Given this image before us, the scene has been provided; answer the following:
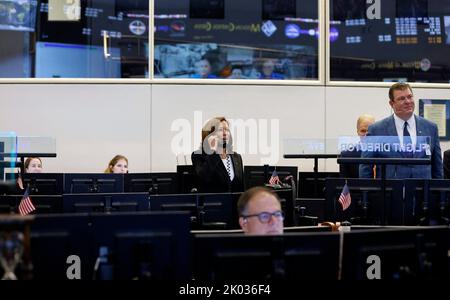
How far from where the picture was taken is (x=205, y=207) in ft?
20.8

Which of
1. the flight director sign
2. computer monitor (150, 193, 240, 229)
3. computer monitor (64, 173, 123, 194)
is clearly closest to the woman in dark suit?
computer monitor (64, 173, 123, 194)

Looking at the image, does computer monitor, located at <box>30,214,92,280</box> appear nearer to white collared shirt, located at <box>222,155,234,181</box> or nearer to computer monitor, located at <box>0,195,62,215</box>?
computer monitor, located at <box>0,195,62,215</box>

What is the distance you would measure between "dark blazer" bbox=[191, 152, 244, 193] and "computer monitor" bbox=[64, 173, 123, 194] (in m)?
0.89

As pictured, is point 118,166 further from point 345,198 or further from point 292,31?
point 292,31

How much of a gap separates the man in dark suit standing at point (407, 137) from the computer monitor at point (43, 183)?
2937 mm

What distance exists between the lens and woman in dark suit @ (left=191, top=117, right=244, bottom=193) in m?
8.22

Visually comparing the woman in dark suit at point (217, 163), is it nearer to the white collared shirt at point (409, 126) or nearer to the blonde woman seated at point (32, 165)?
the white collared shirt at point (409, 126)

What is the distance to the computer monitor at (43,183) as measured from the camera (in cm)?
796

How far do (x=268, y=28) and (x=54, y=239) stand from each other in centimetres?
819

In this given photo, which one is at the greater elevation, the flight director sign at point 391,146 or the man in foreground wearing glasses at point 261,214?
the flight director sign at point 391,146

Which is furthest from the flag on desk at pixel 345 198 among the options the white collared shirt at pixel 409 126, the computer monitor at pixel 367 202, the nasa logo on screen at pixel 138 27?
the nasa logo on screen at pixel 138 27
